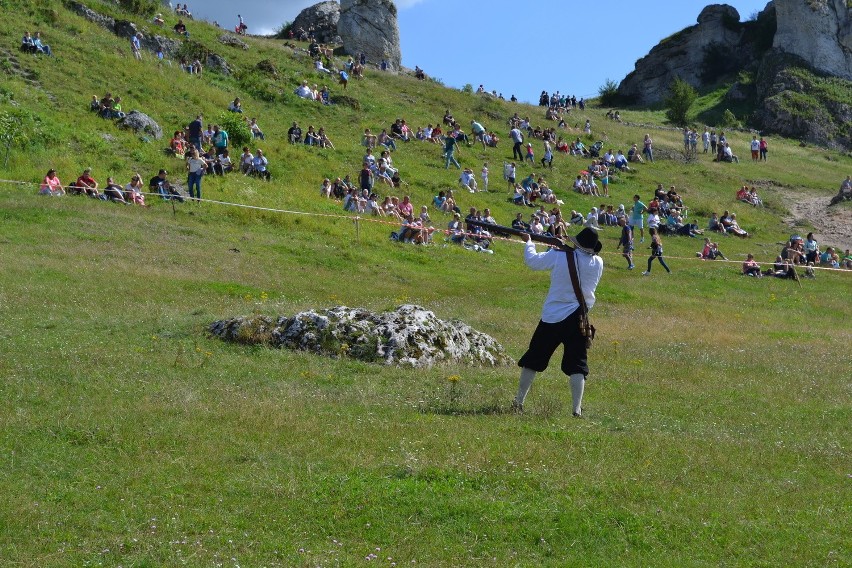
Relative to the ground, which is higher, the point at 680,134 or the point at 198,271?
the point at 680,134

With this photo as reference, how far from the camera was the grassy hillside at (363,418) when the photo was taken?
297 inches

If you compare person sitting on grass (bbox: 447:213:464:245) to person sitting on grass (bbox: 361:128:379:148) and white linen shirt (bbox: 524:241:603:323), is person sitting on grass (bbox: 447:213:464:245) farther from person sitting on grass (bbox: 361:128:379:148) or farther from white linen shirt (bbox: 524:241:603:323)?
white linen shirt (bbox: 524:241:603:323)

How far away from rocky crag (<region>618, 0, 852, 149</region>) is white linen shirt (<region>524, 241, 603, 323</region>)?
209 ft

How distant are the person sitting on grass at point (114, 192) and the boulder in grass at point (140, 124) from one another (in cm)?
691

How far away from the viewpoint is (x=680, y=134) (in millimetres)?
66250

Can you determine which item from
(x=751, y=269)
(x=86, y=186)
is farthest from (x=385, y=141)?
(x=86, y=186)

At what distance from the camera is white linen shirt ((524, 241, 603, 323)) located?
456 inches

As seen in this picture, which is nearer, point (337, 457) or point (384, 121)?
point (337, 457)

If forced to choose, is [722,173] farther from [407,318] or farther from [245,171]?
[407,318]

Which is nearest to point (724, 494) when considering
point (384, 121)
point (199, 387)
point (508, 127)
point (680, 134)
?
point (199, 387)

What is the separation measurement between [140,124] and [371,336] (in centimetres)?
2395

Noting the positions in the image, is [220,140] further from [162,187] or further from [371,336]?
[371,336]

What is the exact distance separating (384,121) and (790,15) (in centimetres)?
4126

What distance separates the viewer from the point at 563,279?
1170cm
